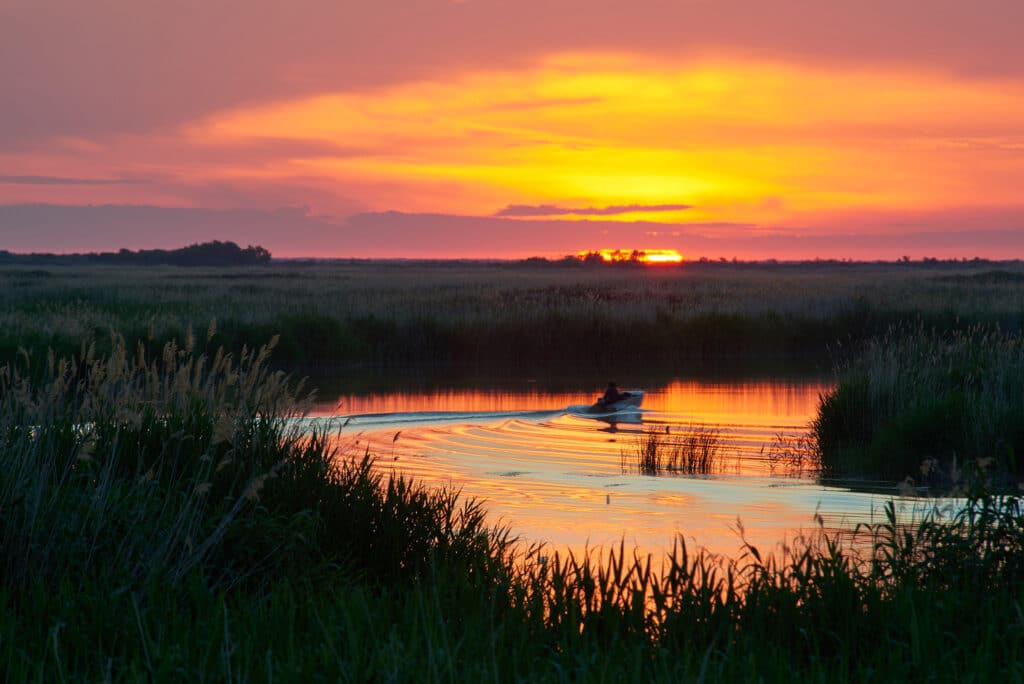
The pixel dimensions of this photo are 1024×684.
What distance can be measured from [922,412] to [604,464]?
4182mm

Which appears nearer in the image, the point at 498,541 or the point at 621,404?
the point at 498,541

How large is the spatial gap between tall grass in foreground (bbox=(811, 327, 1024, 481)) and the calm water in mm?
1042

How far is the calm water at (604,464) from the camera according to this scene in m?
11.2

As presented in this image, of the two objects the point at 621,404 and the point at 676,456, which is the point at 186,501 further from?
the point at 621,404

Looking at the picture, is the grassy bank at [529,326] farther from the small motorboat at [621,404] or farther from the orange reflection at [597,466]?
the small motorboat at [621,404]

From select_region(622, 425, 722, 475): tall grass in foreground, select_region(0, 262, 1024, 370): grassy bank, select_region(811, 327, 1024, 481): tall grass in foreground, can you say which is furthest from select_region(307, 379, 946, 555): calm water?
select_region(0, 262, 1024, 370): grassy bank

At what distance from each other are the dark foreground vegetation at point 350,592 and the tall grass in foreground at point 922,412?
6459mm

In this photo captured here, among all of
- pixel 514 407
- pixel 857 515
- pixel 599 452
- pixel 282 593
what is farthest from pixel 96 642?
pixel 514 407

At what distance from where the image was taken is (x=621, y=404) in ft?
69.2

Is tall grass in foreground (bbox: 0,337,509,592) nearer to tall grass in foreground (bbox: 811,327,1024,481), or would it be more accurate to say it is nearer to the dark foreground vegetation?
the dark foreground vegetation

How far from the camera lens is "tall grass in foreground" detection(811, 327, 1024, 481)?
1439cm

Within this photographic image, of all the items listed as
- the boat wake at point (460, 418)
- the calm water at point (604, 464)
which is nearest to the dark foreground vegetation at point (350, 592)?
the calm water at point (604, 464)

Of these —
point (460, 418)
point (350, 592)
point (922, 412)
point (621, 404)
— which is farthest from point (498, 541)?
point (621, 404)

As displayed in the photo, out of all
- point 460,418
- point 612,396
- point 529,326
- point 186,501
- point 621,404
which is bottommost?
point 460,418
